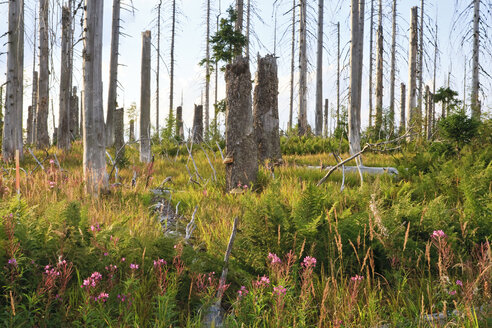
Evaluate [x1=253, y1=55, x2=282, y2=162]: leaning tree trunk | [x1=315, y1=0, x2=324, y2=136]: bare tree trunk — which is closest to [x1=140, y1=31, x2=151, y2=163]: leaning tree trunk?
[x1=253, y1=55, x2=282, y2=162]: leaning tree trunk

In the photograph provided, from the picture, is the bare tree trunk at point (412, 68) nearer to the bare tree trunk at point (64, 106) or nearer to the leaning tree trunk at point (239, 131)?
the leaning tree trunk at point (239, 131)

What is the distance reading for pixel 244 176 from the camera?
565cm

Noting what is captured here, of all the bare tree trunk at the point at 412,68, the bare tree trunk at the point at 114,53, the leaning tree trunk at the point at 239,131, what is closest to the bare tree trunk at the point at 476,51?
the bare tree trunk at the point at 412,68

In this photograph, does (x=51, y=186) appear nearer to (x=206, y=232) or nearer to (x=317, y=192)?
(x=206, y=232)

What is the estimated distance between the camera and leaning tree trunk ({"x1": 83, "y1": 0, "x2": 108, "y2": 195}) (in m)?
5.10

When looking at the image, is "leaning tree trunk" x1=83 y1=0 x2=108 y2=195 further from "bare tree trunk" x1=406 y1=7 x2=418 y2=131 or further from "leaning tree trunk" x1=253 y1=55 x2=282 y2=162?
"bare tree trunk" x1=406 y1=7 x2=418 y2=131

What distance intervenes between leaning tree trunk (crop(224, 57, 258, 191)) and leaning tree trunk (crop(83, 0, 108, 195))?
202 cm

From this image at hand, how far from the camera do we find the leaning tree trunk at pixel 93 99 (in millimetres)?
5102

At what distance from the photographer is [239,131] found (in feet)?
18.6

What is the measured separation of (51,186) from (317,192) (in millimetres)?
3949

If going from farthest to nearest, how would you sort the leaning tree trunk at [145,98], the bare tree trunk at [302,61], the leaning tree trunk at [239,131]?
1. the bare tree trunk at [302,61]
2. the leaning tree trunk at [145,98]
3. the leaning tree trunk at [239,131]

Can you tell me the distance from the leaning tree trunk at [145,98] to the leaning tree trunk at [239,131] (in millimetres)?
6470

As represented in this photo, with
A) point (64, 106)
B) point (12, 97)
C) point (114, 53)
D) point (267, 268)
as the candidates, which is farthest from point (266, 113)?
point (64, 106)

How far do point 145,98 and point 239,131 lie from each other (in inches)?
289
